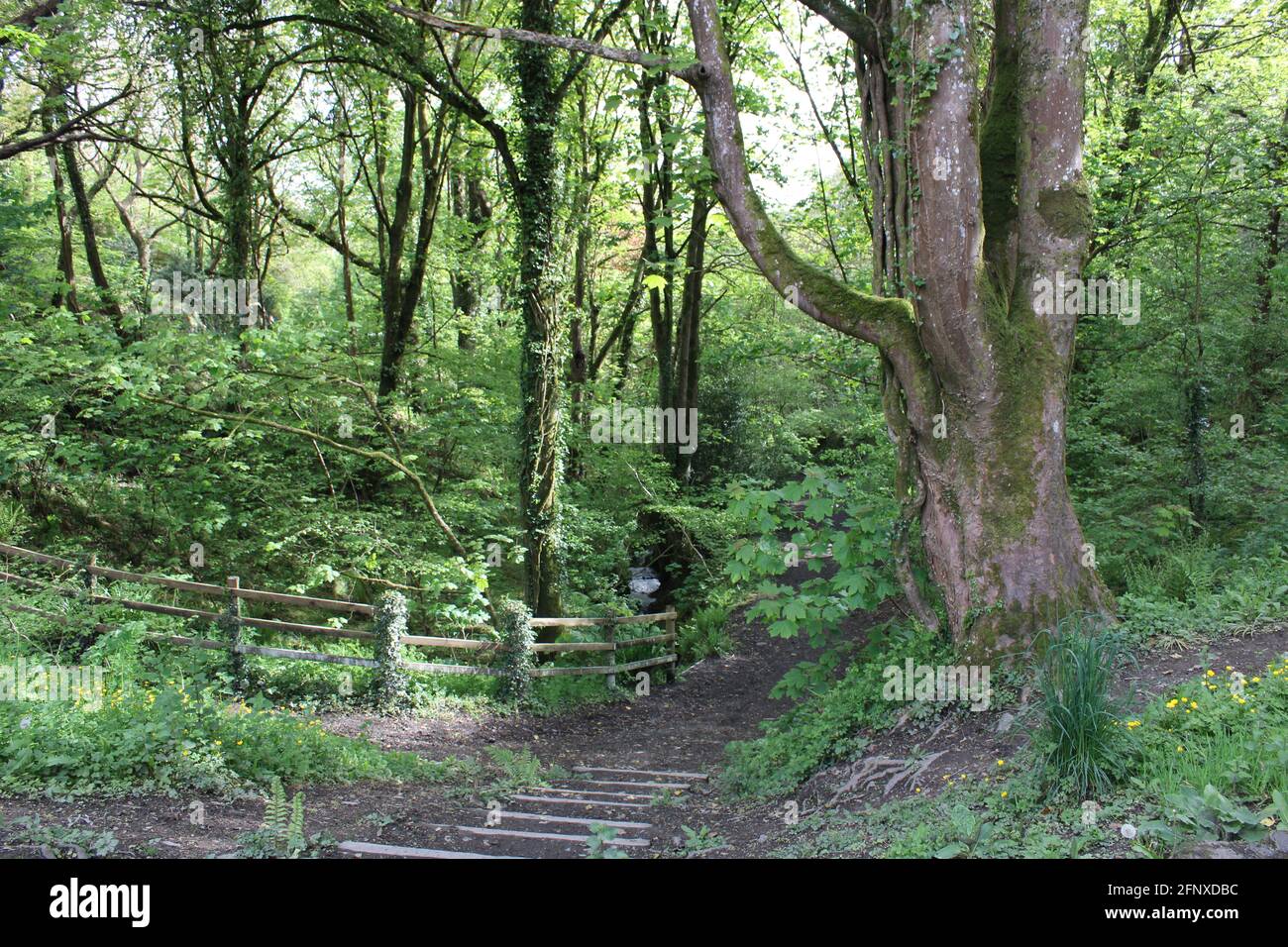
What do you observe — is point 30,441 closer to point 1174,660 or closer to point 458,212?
point 1174,660

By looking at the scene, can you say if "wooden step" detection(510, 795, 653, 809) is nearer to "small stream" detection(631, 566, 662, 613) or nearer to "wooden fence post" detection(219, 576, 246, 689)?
"wooden fence post" detection(219, 576, 246, 689)

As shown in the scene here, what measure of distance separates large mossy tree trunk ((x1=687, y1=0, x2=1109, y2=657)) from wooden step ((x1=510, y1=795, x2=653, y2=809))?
258 centimetres

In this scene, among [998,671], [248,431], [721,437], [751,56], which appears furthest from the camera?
[721,437]

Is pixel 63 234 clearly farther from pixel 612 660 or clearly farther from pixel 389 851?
pixel 389 851

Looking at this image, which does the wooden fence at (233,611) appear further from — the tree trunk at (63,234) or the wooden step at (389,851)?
the tree trunk at (63,234)

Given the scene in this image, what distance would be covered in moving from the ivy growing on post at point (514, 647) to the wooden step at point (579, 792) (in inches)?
105

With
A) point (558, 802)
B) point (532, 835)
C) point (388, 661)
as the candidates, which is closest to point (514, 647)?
point (388, 661)

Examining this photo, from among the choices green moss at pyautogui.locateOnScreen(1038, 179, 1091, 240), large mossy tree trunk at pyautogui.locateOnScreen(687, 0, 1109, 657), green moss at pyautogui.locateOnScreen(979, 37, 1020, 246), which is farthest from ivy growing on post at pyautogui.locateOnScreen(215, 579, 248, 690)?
green moss at pyautogui.locateOnScreen(1038, 179, 1091, 240)

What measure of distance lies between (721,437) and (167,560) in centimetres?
1066

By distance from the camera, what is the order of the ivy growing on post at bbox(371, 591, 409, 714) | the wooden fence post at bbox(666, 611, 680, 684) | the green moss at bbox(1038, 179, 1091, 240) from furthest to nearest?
the wooden fence post at bbox(666, 611, 680, 684)
the ivy growing on post at bbox(371, 591, 409, 714)
the green moss at bbox(1038, 179, 1091, 240)

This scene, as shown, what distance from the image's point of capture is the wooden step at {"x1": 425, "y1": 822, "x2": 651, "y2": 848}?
15.0 feet

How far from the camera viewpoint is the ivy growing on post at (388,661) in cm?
815
